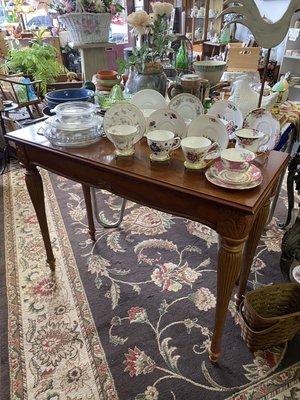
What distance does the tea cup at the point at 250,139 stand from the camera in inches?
37.1

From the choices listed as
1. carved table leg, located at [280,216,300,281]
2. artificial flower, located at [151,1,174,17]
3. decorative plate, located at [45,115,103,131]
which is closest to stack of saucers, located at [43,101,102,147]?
decorative plate, located at [45,115,103,131]

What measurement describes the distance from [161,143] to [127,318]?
3.04ft

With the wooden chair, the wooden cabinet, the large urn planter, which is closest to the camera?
the large urn planter

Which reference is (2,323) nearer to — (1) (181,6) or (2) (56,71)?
(2) (56,71)

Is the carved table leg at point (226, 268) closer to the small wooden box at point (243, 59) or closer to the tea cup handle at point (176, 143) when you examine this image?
the tea cup handle at point (176, 143)

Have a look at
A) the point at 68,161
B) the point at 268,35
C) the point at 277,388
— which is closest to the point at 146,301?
the point at 277,388

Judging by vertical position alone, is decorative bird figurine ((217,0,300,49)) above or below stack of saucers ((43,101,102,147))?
above

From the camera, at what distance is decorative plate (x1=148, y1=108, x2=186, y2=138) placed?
103 centimetres

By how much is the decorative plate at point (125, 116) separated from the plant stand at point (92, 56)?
92 centimetres

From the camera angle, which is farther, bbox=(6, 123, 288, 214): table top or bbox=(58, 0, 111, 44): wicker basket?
bbox=(58, 0, 111, 44): wicker basket

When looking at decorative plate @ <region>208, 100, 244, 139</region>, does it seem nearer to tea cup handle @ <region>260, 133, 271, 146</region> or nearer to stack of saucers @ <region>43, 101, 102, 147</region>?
tea cup handle @ <region>260, 133, 271, 146</region>

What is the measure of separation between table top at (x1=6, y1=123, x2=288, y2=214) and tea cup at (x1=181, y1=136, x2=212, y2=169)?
1.0 inches

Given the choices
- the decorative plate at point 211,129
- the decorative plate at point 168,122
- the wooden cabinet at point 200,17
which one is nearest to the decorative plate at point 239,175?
the decorative plate at point 211,129

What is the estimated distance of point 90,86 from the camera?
155 centimetres
